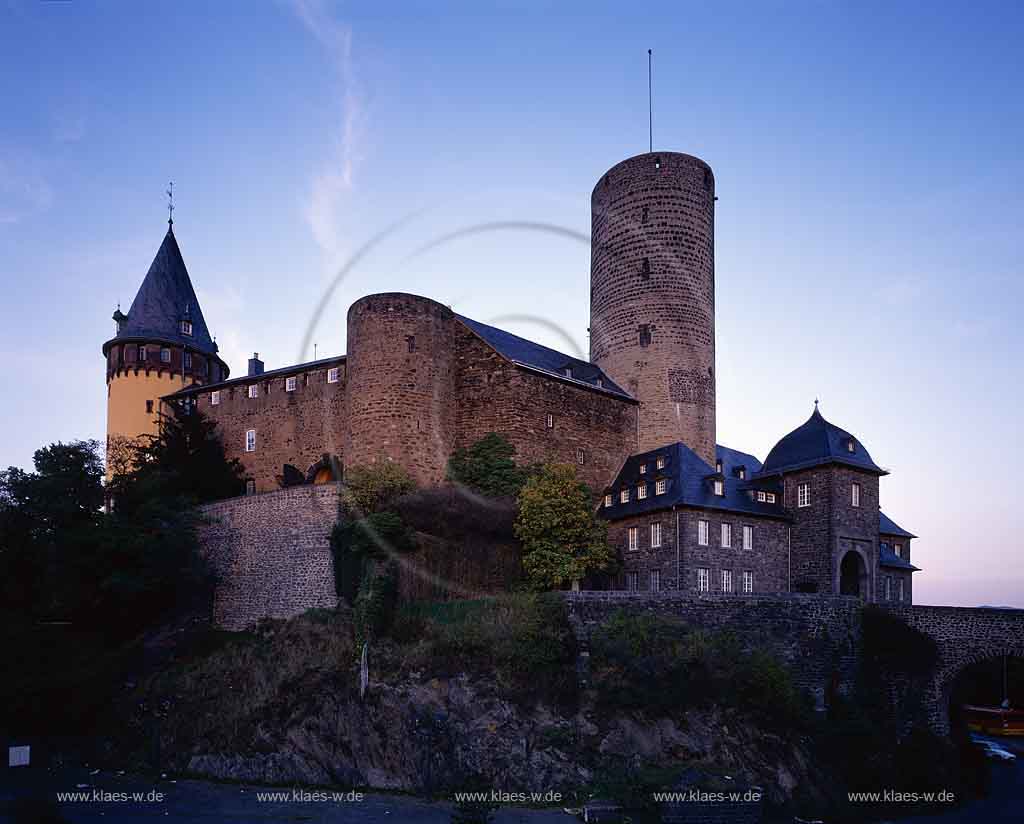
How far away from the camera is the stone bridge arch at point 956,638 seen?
104ft

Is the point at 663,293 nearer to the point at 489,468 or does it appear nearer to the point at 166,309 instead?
the point at 489,468

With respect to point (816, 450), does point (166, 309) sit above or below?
above

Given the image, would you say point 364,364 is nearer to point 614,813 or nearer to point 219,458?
point 219,458

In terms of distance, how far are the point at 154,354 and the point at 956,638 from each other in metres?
38.9

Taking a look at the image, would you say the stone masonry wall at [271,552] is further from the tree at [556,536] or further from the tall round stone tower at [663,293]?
the tall round stone tower at [663,293]

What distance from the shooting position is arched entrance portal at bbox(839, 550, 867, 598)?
120ft

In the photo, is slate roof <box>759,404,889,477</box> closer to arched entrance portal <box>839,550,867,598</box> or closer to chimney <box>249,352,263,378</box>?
arched entrance portal <box>839,550,867,598</box>

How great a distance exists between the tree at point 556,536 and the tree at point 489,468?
7.93 ft

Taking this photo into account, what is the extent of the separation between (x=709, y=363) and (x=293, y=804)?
28.8 m

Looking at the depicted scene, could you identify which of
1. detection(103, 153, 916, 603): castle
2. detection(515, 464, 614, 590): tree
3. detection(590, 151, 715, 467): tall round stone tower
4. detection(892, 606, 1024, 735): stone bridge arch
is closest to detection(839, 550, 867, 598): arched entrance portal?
detection(103, 153, 916, 603): castle

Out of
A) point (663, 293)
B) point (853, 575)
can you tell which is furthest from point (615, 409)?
point (853, 575)

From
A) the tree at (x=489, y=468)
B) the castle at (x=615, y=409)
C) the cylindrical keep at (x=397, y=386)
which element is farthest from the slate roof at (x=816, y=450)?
the cylindrical keep at (x=397, y=386)

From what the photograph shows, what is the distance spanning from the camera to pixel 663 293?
47.0m

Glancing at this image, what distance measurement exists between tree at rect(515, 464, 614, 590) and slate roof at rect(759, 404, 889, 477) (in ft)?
26.5
